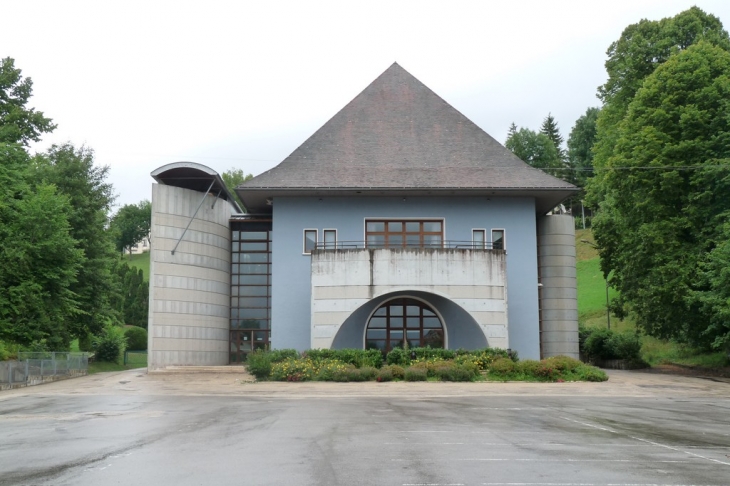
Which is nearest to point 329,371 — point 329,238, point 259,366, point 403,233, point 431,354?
point 259,366

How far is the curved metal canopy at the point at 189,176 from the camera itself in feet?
107

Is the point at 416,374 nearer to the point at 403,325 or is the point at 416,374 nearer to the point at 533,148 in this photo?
the point at 403,325

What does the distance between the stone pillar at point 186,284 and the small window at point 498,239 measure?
13.4m

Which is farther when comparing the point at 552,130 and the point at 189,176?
the point at 552,130

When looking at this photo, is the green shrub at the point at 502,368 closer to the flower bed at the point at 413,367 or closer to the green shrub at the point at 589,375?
the flower bed at the point at 413,367

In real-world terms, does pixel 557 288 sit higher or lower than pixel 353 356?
higher

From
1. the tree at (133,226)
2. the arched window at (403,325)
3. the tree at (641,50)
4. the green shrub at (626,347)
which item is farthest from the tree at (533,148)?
the tree at (133,226)

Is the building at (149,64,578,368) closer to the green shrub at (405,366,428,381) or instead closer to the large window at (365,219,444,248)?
the large window at (365,219,444,248)

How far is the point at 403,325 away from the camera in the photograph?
104ft

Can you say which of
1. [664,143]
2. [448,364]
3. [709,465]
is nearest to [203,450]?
[709,465]

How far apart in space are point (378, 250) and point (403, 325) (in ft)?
14.2

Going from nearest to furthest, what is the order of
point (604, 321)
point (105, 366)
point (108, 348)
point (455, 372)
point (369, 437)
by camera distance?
point (369, 437) → point (455, 372) → point (105, 366) → point (108, 348) → point (604, 321)

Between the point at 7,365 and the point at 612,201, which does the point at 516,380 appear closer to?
the point at 612,201

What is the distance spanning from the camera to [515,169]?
32875mm
